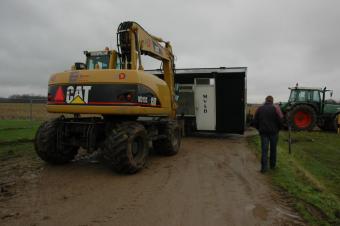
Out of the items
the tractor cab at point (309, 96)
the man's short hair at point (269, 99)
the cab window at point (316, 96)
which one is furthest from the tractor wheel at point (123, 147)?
the cab window at point (316, 96)

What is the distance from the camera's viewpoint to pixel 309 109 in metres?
16.8

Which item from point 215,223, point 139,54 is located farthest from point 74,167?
point 215,223

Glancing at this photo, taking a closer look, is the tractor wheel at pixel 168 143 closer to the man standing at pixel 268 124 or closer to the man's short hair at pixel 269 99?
the man standing at pixel 268 124

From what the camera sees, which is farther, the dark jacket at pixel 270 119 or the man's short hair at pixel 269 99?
the man's short hair at pixel 269 99

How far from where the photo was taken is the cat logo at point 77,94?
21.6ft

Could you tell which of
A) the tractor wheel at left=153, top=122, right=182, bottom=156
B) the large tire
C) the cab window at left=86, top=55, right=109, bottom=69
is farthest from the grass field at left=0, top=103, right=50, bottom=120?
the large tire

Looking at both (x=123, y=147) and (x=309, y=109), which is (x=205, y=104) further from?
(x=123, y=147)

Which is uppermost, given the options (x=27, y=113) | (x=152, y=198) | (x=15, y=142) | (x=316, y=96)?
(x=316, y=96)

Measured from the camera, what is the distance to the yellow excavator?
6.42m

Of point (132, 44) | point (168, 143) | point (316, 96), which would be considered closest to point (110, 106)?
point (132, 44)

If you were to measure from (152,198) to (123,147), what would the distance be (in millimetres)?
1481

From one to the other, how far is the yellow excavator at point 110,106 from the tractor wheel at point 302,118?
36.3ft

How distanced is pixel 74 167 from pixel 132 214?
3354 millimetres

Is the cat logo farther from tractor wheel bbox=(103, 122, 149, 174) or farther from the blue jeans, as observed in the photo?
the blue jeans
